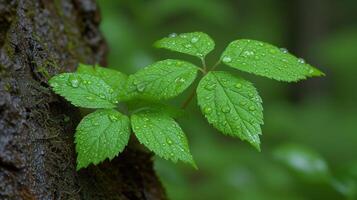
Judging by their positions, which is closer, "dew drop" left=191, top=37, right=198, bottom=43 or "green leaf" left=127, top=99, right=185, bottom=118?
"green leaf" left=127, top=99, right=185, bottom=118

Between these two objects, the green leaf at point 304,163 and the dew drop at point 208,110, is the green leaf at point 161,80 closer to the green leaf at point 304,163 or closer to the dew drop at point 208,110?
the dew drop at point 208,110

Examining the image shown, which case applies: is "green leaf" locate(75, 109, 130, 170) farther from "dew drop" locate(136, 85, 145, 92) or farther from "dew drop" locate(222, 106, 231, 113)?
"dew drop" locate(222, 106, 231, 113)

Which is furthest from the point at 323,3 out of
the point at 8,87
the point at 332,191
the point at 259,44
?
the point at 8,87

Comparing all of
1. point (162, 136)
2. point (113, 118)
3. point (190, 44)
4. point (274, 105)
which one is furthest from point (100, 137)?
point (274, 105)

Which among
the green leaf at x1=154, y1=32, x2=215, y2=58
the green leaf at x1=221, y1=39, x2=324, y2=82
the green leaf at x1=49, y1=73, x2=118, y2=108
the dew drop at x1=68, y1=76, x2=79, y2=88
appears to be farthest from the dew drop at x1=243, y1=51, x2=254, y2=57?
the dew drop at x1=68, y1=76, x2=79, y2=88

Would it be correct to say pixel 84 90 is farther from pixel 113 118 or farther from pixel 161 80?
pixel 161 80
